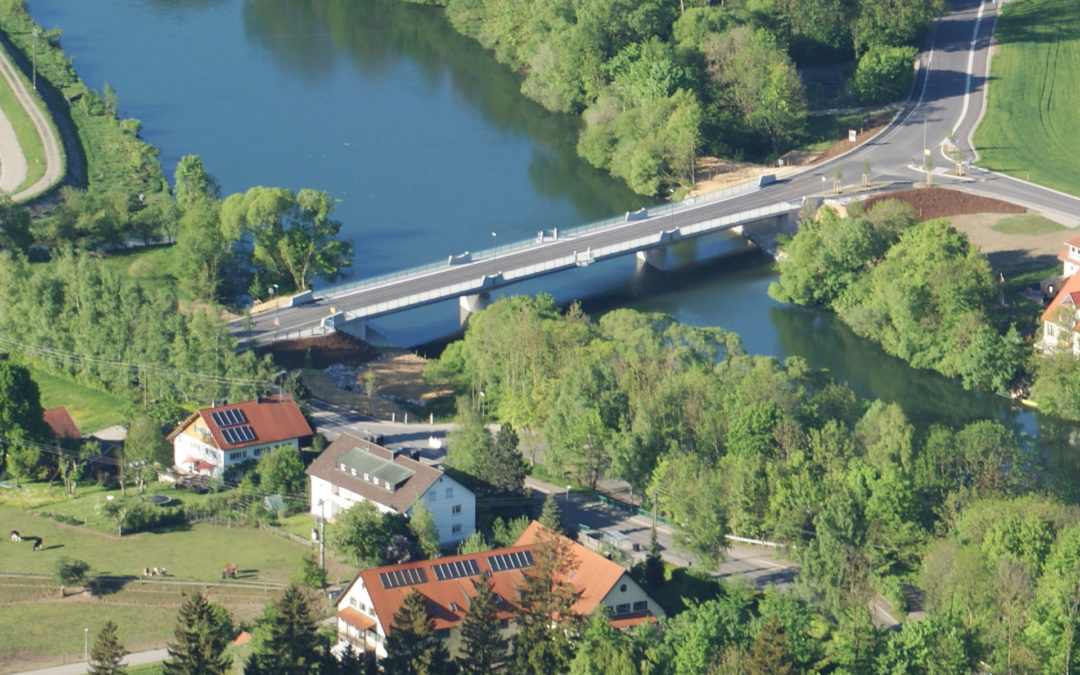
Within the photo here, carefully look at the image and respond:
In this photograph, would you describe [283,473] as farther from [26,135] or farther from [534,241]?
[26,135]

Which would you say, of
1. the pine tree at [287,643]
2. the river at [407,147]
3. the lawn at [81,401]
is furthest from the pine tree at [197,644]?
the river at [407,147]

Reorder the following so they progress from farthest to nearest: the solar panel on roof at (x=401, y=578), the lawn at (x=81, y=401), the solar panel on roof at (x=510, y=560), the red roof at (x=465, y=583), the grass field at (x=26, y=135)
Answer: the grass field at (x=26, y=135) < the lawn at (x=81, y=401) < the solar panel on roof at (x=510, y=560) < the solar panel on roof at (x=401, y=578) < the red roof at (x=465, y=583)

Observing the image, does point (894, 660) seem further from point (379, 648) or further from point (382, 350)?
point (382, 350)

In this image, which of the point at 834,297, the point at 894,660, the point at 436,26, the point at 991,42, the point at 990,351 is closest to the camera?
the point at 894,660

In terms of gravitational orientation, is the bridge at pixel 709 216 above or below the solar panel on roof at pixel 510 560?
above

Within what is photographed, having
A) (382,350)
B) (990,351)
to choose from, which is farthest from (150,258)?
(990,351)

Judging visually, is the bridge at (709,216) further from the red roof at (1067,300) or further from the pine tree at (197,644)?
the pine tree at (197,644)
